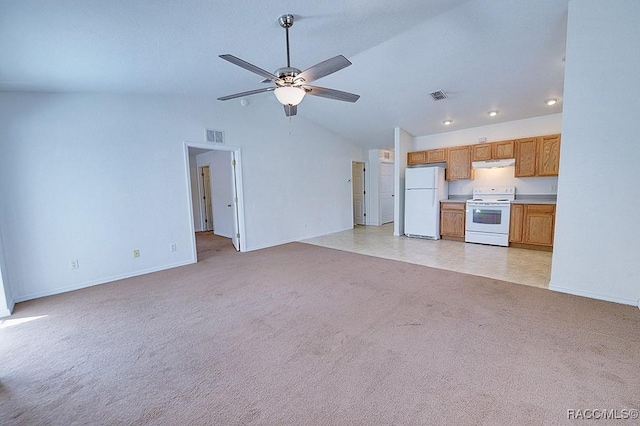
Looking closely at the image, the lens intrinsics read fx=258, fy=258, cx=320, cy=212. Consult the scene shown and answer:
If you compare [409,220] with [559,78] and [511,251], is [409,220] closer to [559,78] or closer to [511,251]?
[511,251]

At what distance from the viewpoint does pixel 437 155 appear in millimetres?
6156

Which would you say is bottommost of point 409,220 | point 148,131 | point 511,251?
point 511,251

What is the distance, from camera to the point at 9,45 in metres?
2.16

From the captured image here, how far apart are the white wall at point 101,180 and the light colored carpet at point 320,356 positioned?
2.00 ft

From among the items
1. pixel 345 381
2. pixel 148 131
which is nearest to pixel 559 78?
pixel 345 381

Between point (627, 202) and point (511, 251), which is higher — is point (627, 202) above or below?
above

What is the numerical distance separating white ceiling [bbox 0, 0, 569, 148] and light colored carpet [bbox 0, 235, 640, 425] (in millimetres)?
2606

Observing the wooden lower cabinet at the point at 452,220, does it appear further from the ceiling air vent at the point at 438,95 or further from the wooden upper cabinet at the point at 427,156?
the ceiling air vent at the point at 438,95

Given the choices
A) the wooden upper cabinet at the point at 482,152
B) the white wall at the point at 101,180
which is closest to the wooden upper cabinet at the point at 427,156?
the wooden upper cabinet at the point at 482,152

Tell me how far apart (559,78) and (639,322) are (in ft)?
11.4

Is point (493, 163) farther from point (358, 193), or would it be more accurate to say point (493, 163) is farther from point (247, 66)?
point (247, 66)

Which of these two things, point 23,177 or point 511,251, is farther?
point 511,251

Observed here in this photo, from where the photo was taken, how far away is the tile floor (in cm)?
368

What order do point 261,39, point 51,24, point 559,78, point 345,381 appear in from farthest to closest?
point 559,78
point 261,39
point 51,24
point 345,381
